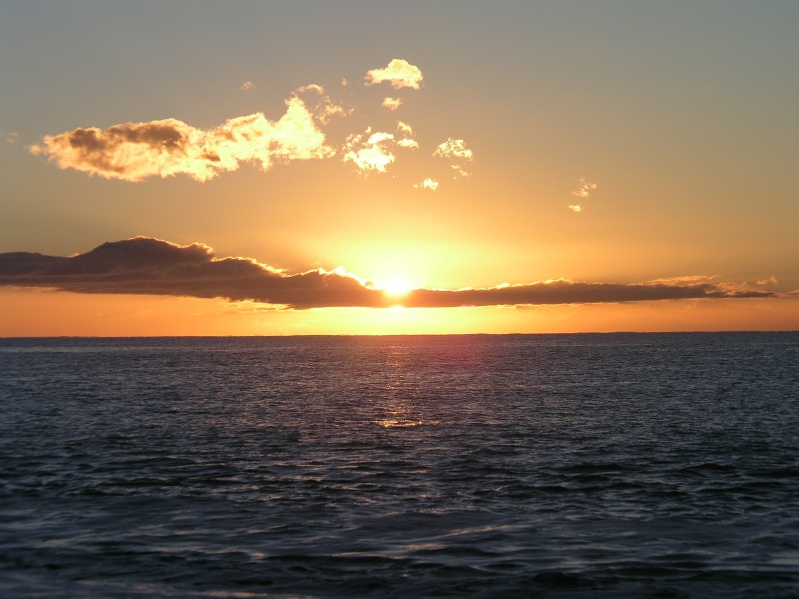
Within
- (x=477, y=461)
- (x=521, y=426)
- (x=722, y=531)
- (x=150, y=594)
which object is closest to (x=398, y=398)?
(x=521, y=426)

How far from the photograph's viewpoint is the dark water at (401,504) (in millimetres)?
17719

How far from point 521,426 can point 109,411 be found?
3314cm

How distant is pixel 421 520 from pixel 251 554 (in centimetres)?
588

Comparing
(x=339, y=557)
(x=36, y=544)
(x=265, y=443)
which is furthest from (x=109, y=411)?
(x=339, y=557)

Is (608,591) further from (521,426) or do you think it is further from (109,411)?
(109,411)

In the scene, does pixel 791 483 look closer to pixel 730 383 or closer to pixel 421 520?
pixel 421 520

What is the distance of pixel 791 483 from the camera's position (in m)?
28.7

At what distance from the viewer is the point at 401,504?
25.3 meters

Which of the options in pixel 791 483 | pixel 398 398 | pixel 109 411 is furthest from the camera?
pixel 398 398

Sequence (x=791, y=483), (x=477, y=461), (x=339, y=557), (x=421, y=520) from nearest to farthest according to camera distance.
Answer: (x=339, y=557), (x=421, y=520), (x=791, y=483), (x=477, y=461)

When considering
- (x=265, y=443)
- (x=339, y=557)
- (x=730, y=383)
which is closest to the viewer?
(x=339, y=557)

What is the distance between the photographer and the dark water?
17.7 meters

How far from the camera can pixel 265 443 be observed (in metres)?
40.5

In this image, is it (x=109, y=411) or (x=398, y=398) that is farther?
(x=398, y=398)
